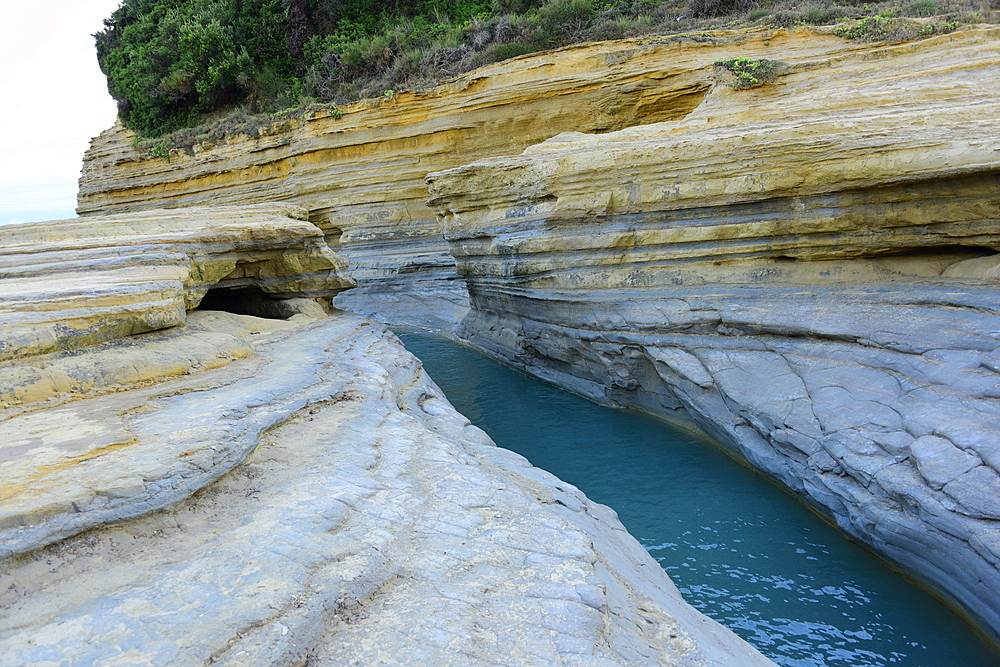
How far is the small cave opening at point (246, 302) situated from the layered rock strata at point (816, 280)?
3.56 meters

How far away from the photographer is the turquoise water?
13.3 feet

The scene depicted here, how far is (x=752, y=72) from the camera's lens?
35.7ft

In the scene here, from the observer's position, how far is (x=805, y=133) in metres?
6.55

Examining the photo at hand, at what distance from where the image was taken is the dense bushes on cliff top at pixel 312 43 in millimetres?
17656

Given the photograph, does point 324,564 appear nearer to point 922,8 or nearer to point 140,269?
point 140,269

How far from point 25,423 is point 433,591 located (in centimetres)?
307

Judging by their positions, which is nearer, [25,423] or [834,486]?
[25,423]

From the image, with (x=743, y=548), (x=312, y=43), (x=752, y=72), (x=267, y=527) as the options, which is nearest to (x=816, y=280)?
(x=743, y=548)

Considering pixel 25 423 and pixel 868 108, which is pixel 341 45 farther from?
pixel 25 423

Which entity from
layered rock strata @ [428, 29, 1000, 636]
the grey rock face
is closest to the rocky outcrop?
the grey rock face

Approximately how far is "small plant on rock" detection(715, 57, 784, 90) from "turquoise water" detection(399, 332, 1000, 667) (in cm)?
643

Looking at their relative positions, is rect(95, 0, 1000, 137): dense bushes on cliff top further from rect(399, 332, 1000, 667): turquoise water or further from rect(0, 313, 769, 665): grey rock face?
rect(0, 313, 769, 665): grey rock face

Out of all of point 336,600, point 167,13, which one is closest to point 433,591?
point 336,600

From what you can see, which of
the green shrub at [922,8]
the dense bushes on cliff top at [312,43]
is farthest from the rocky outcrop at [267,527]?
the dense bushes on cliff top at [312,43]
